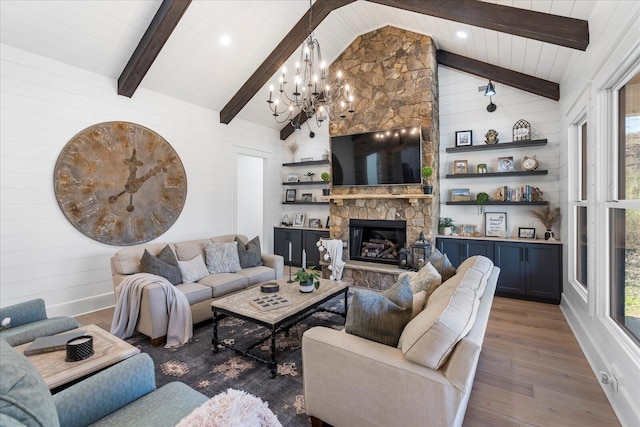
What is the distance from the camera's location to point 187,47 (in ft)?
13.9

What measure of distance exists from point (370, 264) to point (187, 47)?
14.0 ft

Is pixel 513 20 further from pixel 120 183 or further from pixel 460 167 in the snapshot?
pixel 120 183

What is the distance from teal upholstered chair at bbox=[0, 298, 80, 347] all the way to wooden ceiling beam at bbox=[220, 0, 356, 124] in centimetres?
411

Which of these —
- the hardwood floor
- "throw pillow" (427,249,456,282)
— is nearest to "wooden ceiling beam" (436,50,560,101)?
the hardwood floor

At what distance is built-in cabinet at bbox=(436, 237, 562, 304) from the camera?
4.11m

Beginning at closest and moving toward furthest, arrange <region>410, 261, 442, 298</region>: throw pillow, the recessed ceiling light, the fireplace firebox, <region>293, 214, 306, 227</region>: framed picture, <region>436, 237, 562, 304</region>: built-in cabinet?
1. <region>410, 261, 442, 298</region>: throw pillow
2. <region>436, 237, 562, 304</region>: built-in cabinet
3. the recessed ceiling light
4. the fireplace firebox
5. <region>293, 214, 306, 227</region>: framed picture

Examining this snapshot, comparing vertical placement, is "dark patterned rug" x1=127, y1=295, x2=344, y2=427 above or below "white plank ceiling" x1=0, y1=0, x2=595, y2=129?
below

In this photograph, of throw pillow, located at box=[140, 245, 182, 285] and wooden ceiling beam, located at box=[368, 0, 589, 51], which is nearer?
wooden ceiling beam, located at box=[368, 0, 589, 51]

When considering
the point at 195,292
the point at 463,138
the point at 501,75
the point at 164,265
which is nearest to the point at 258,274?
the point at 195,292

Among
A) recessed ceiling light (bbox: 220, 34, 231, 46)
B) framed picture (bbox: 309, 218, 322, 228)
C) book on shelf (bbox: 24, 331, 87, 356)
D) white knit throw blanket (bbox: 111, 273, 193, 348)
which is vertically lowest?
white knit throw blanket (bbox: 111, 273, 193, 348)

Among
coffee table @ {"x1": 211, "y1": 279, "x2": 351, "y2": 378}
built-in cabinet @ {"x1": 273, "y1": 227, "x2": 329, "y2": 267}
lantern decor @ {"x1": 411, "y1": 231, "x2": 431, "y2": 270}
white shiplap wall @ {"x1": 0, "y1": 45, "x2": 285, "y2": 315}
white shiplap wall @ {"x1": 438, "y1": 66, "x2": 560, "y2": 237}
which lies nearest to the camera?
coffee table @ {"x1": 211, "y1": 279, "x2": 351, "y2": 378}

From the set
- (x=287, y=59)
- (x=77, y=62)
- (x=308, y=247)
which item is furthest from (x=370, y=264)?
(x=77, y=62)

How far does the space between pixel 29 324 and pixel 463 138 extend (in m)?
5.65

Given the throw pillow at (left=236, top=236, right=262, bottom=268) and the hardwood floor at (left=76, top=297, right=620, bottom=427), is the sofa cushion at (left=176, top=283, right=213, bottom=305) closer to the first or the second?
the throw pillow at (left=236, top=236, right=262, bottom=268)
